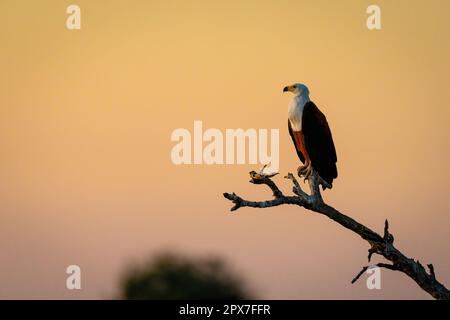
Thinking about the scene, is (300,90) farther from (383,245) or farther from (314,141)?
(383,245)

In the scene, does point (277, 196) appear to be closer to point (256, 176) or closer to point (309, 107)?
point (256, 176)

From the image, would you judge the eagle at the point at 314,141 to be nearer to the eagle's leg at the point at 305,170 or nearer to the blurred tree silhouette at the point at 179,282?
the eagle's leg at the point at 305,170

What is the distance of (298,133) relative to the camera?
2097 cm

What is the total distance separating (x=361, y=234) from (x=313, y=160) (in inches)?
117

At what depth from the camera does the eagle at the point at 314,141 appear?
20.8 metres

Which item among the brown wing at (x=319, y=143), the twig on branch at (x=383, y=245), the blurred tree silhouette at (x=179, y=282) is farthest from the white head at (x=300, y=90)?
the blurred tree silhouette at (x=179, y=282)

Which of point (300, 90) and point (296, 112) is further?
point (300, 90)

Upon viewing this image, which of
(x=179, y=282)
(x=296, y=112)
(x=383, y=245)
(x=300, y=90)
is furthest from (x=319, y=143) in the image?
(x=179, y=282)

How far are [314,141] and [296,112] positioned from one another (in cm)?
58

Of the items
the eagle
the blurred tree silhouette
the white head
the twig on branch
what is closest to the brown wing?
the eagle

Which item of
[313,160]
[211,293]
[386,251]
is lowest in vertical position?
[211,293]

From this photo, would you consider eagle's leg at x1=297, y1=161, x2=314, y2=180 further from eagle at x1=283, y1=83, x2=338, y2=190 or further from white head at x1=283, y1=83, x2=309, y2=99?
white head at x1=283, y1=83, x2=309, y2=99

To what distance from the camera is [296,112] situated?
69.2ft
